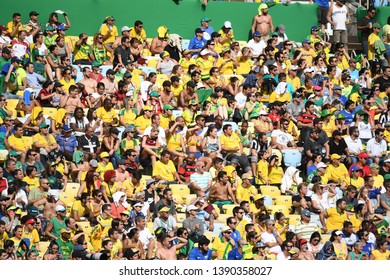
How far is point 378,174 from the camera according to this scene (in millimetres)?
23906

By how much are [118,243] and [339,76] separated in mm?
8440

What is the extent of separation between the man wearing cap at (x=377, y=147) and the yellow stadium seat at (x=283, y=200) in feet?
7.87

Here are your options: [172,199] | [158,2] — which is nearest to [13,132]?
[172,199]

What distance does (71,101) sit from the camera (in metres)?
23.3

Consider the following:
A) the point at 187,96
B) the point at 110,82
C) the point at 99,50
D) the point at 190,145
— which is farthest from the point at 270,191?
the point at 99,50

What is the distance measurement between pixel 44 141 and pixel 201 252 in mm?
3701

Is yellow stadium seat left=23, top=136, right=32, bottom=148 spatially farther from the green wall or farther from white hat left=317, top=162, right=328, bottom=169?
white hat left=317, top=162, right=328, bottom=169

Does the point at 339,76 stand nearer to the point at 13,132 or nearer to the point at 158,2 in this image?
the point at 158,2

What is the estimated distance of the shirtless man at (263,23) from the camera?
90.3ft

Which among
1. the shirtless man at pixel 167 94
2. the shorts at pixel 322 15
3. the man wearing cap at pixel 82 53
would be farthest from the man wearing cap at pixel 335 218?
the shorts at pixel 322 15

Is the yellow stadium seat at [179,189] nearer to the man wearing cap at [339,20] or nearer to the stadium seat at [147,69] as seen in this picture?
the stadium seat at [147,69]

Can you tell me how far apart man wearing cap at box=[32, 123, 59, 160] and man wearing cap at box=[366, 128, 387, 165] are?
6047 millimetres

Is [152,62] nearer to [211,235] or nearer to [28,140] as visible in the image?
[28,140]
